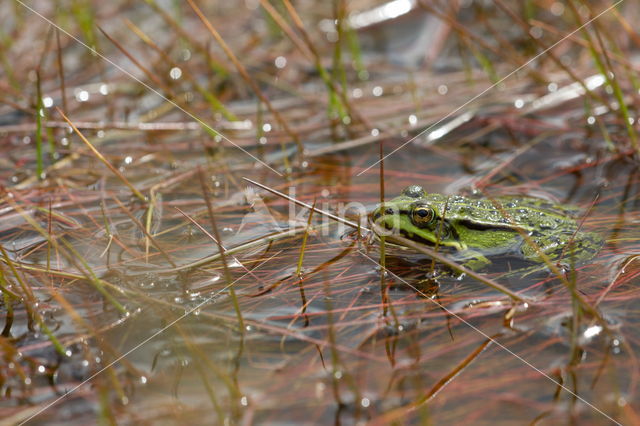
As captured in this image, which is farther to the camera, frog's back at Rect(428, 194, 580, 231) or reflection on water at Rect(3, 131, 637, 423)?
frog's back at Rect(428, 194, 580, 231)

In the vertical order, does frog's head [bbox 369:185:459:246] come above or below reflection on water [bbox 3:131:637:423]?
above

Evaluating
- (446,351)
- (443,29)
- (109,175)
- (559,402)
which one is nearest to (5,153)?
(109,175)

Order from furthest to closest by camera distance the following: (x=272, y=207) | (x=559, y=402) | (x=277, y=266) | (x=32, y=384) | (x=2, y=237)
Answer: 1. (x=272, y=207)
2. (x=2, y=237)
3. (x=277, y=266)
4. (x=32, y=384)
5. (x=559, y=402)

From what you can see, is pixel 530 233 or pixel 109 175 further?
pixel 109 175

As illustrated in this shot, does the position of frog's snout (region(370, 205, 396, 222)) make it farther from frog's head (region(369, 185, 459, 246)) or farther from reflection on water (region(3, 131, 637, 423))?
reflection on water (region(3, 131, 637, 423))

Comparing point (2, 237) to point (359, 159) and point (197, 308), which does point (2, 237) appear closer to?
point (197, 308)

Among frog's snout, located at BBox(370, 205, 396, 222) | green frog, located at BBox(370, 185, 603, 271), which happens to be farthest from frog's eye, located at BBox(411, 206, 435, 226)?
frog's snout, located at BBox(370, 205, 396, 222)

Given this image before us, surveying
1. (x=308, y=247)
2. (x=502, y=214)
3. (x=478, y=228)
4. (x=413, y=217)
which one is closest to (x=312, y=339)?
(x=308, y=247)

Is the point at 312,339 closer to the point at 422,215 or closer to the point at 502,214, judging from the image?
the point at 422,215
